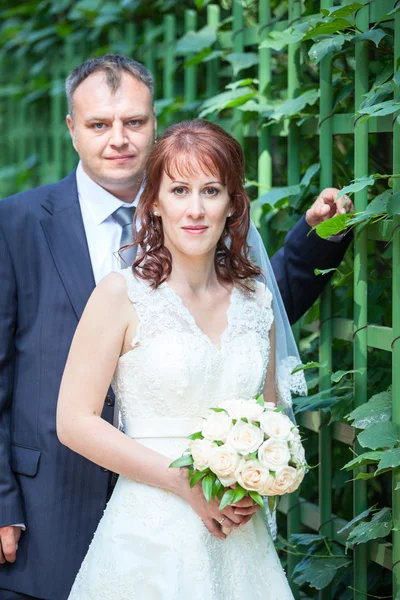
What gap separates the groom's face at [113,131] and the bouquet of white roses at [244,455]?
1081 millimetres

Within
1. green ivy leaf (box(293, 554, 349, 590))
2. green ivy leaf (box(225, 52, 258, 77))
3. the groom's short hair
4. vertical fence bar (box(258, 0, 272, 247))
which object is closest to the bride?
green ivy leaf (box(293, 554, 349, 590))

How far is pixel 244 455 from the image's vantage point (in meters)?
2.07

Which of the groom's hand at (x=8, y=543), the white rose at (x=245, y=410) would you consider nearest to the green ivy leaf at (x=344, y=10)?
the white rose at (x=245, y=410)

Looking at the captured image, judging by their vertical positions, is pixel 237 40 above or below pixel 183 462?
above

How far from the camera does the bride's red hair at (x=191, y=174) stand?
7.68ft

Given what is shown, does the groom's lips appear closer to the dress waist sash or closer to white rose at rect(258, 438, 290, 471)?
the dress waist sash

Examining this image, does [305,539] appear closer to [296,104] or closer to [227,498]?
[227,498]

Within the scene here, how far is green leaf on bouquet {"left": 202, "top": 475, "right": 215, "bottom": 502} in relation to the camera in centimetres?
209

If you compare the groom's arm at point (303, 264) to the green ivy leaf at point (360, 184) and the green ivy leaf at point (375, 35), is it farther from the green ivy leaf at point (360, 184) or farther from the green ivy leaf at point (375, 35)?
the green ivy leaf at point (375, 35)

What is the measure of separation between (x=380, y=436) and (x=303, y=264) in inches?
32.5

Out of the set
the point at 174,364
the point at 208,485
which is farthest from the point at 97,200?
the point at 208,485

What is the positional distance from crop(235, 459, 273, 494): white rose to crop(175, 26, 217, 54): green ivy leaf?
2.26m

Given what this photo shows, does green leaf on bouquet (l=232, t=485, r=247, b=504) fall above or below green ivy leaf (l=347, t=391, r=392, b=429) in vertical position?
below

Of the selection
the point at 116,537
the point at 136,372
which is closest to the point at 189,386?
the point at 136,372
